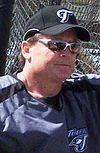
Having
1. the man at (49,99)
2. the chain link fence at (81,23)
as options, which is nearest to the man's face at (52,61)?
the man at (49,99)

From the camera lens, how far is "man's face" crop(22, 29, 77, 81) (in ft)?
7.33

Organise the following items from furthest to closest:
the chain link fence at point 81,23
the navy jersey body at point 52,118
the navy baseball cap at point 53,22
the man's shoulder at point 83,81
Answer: the chain link fence at point 81,23 < the man's shoulder at point 83,81 < the navy baseball cap at point 53,22 < the navy jersey body at point 52,118

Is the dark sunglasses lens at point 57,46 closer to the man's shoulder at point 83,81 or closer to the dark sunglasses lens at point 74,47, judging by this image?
the dark sunglasses lens at point 74,47

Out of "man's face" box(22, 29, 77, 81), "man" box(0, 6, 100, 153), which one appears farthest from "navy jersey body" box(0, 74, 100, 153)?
"man's face" box(22, 29, 77, 81)

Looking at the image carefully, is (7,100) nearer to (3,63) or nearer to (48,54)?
(48,54)

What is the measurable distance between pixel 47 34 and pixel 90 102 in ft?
1.45

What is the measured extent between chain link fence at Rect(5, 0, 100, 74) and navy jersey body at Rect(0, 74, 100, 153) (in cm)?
97

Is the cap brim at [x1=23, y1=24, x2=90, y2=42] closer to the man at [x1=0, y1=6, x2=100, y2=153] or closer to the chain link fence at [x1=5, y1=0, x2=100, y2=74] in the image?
the man at [x1=0, y1=6, x2=100, y2=153]

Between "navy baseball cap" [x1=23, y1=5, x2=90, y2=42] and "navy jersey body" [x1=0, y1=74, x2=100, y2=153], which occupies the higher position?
"navy baseball cap" [x1=23, y1=5, x2=90, y2=42]

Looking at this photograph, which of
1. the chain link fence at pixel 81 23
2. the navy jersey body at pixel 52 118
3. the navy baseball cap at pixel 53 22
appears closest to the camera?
the navy jersey body at pixel 52 118

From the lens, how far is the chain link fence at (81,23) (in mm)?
3439

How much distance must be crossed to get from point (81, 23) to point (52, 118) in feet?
4.11

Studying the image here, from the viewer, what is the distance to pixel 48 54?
88.6 inches

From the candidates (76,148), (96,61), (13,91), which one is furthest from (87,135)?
(96,61)
